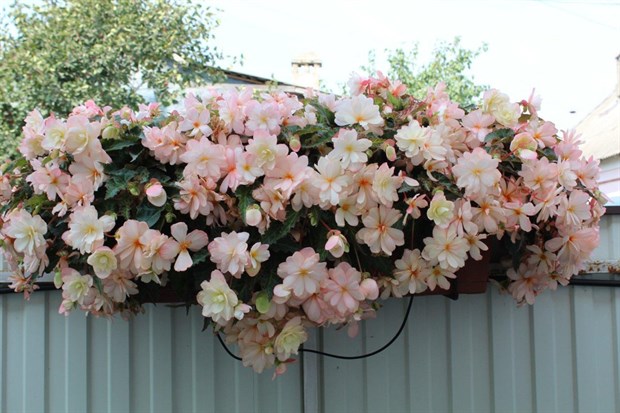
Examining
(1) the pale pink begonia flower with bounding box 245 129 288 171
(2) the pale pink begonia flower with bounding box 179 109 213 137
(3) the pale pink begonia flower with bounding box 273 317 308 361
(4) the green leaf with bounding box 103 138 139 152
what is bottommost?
(3) the pale pink begonia flower with bounding box 273 317 308 361

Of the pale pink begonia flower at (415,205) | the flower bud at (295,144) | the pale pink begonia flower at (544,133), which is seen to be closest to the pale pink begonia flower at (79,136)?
the flower bud at (295,144)

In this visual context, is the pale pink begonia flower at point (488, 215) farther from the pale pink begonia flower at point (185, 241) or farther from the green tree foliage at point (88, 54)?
the green tree foliage at point (88, 54)

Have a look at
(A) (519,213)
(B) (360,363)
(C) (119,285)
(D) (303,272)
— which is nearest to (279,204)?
(D) (303,272)

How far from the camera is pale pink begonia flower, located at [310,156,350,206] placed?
953mm

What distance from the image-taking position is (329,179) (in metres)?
0.96

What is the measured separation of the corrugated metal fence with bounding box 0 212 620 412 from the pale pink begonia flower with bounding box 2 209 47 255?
432 mm

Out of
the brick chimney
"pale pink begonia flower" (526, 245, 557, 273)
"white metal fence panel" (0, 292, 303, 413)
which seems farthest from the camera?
the brick chimney

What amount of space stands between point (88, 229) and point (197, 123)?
26cm

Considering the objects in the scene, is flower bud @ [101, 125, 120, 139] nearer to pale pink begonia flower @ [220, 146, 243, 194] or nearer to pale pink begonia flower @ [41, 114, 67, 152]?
pale pink begonia flower @ [41, 114, 67, 152]

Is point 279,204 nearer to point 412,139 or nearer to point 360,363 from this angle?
point 412,139

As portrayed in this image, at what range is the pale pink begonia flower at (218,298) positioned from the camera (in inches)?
37.6

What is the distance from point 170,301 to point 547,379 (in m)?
0.96

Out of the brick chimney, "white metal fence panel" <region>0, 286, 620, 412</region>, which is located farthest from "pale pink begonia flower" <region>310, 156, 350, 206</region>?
the brick chimney

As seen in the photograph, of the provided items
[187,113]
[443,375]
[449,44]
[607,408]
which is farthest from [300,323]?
[449,44]
